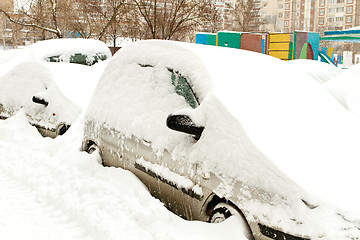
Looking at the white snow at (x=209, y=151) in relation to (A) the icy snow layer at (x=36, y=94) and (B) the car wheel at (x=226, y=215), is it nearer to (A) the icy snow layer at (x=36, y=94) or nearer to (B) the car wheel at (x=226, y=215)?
(B) the car wheel at (x=226, y=215)

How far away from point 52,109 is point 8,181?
6.50 feet

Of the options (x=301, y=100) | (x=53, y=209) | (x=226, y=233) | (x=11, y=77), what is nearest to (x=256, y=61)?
(x=301, y=100)

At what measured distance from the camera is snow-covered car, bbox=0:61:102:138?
6680 millimetres

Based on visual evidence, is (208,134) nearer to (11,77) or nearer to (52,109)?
(52,109)

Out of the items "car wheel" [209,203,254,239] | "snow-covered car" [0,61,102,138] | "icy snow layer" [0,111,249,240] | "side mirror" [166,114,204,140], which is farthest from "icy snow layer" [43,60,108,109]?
"car wheel" [209,203,254,239]

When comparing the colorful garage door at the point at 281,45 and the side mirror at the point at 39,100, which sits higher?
the colorful garage door at the point at 281,45

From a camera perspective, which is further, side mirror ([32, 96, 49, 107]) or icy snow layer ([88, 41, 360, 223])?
side mirror ([32, 96, 49, 107])

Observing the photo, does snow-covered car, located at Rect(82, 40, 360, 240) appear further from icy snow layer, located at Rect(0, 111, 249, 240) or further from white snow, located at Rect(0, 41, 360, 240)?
icy snow layer, located at Rect(0, 111, 249, 240)

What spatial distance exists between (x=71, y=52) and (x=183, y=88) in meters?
8.04

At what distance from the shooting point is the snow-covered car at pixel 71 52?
10.9m

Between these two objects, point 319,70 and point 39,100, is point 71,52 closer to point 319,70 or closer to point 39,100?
point 39,100

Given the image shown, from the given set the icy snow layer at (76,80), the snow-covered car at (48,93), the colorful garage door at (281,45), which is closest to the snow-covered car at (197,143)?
the snow-covered car at (48,93)

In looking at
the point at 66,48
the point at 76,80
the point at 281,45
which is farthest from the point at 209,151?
the point at 281,45

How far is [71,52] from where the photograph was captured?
11.0m
